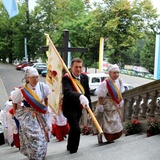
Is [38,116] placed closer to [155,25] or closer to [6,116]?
[6,116]

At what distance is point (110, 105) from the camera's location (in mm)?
4820

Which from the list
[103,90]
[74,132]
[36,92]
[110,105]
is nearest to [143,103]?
[110,105]

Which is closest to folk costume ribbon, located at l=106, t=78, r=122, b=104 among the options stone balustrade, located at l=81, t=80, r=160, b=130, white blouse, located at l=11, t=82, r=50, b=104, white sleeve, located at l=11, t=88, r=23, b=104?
stone balustrade, located at l=81, t=80, r=160, b=130

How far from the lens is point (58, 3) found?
38.3m

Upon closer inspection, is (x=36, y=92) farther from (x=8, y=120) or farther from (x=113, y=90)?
(x=8, y=120)

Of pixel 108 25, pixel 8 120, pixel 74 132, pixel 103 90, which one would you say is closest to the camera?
pixel 74 132

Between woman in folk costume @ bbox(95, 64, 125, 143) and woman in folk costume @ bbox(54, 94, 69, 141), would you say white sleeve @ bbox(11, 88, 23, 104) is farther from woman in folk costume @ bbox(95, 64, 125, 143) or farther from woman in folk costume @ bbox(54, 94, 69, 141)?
woman in folk costume @ bbox(54, 94, 69, 141)

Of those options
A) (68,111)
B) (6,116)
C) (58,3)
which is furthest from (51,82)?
(58,3)

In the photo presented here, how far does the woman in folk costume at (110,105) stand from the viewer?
4.72m

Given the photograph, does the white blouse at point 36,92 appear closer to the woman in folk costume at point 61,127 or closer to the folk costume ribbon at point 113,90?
the folk costume ribbon at point 113,90

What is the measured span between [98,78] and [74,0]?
13396 mm

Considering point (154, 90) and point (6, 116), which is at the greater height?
point (154, 90)

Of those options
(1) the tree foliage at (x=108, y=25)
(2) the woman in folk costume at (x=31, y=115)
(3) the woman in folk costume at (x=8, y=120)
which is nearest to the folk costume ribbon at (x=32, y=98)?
(2) the woman in folk costume at (x=31, y=115)

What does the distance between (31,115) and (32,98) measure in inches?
10.2
